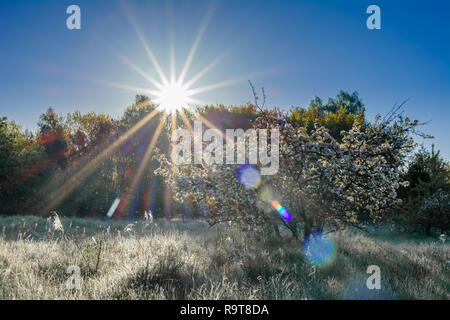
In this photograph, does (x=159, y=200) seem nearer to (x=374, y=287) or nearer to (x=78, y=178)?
(x=78, y=178)

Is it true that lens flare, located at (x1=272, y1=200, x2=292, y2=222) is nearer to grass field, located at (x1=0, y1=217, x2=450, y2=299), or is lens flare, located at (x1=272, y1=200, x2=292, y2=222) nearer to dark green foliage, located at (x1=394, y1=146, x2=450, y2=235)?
grass field, located at (x1=0, y1=217, x2=450, y2=299)

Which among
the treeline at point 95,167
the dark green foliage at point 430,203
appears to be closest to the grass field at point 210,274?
the dark green foliage at point 430,203

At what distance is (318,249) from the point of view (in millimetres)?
6562

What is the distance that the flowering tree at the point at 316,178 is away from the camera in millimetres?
5770

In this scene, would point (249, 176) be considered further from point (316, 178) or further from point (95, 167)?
point (95, 167)

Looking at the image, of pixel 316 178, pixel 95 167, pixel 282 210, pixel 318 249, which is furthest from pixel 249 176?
pixel 95 167

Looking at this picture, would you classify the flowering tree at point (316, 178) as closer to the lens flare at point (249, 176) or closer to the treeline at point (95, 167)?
the lens flare at point (249, 176)

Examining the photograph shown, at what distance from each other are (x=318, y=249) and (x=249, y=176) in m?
2.39

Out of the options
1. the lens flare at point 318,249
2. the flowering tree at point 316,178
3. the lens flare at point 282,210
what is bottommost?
the lens flare at point 318,249

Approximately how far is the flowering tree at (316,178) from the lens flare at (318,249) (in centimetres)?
28

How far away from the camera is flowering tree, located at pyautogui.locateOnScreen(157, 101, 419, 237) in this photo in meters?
5.77

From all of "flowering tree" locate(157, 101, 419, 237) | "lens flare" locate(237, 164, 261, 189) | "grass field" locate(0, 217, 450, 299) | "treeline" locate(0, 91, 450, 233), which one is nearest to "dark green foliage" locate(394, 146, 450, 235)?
"treeline" locate(0, 91, 450, 233)
